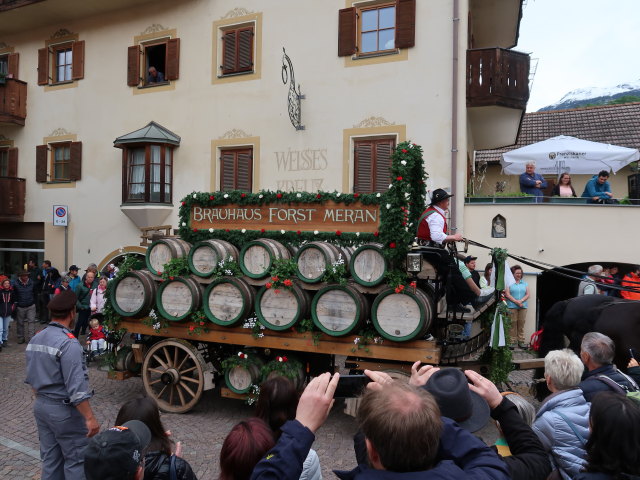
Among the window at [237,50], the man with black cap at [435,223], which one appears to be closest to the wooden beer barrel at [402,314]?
the man with black cap at [435,223]

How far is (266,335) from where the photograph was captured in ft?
19.9

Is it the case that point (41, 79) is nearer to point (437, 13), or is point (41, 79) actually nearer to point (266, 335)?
point (437, 13)

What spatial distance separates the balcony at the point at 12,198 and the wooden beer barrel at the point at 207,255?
11.4 metres

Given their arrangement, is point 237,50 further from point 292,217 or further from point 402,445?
point 402,445

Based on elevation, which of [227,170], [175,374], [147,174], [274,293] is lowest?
[175,374]

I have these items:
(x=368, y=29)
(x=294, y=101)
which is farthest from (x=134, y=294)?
(x=368, y=29)

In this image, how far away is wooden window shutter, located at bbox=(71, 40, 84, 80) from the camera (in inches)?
553

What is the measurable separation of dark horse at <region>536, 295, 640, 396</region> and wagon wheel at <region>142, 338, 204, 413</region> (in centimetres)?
426

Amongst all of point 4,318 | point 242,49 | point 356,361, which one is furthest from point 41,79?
point 356,361

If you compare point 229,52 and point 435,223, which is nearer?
point 435,223

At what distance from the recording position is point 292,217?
635 centimetres

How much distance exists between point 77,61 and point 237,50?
202 inches

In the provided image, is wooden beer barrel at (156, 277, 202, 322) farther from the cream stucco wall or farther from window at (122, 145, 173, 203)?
window at (122, 145, 173, 203)

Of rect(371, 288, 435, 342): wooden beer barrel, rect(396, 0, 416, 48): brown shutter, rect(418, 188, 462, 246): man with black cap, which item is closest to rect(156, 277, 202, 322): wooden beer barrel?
rect(371, 288, 435, 342): wooden beer barrel
